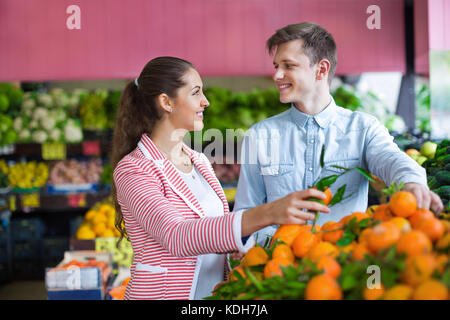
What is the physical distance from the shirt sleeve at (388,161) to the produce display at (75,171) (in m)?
3.96

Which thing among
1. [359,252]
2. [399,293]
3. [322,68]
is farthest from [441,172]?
[399,293]

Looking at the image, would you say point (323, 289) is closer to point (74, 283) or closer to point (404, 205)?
point (404, 205)

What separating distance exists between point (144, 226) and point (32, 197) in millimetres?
4126

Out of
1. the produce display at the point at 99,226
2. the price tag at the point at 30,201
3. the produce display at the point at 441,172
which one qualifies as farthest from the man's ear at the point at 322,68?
the price tag at the point at 30,201

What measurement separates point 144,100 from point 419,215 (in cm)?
120

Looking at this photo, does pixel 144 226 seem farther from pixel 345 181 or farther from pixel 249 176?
pixel 345 181

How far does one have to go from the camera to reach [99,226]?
3893 mm

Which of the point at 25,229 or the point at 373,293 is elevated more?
the point at 373,293

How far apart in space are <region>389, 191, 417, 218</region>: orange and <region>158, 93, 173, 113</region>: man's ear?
3.30 ft

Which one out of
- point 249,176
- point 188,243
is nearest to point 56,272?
point 249,176

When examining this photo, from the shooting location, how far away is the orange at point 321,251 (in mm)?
1023

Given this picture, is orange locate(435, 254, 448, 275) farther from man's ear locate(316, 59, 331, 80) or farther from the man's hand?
man's ear locate(316, 59, 331, 80)

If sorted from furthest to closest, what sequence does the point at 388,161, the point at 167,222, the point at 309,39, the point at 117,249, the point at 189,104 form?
1. the point at 117,249
2. the point at 309,39
3. the point at 189,104
4. the point at 388,161
5. the point at 167,222

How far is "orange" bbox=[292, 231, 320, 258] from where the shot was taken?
1.13 m
